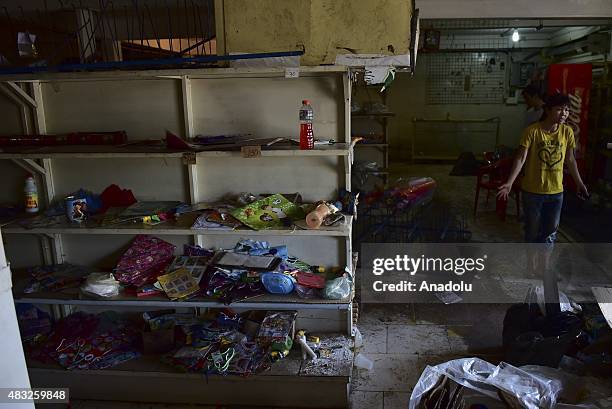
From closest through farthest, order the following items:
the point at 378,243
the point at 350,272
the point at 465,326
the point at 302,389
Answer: the point at 302,389, the point at 350,272, the point at 465,326, the point at 378,243

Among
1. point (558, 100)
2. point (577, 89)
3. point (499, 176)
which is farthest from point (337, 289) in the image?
point (577, 89)

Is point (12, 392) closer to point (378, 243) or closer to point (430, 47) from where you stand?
point (378, 243)

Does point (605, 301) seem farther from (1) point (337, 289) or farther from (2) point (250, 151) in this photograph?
(2) point (250, 151)

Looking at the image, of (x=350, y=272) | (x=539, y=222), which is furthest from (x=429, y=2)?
(x=350, y=272)

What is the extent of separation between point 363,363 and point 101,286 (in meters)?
1.74

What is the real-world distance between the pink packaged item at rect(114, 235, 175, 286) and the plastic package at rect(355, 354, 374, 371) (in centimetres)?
142

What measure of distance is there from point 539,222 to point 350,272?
190 centimetres

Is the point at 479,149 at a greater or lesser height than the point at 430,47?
lesser

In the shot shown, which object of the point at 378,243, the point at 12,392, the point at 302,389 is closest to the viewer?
the point at 12,392

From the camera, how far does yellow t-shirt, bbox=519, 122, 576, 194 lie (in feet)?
13.4

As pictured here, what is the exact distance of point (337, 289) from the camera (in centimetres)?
303

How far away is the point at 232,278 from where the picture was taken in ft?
10.2

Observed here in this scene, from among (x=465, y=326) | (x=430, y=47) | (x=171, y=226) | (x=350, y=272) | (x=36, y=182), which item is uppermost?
(x=430, y=47)

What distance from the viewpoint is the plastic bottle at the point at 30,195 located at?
339cm
